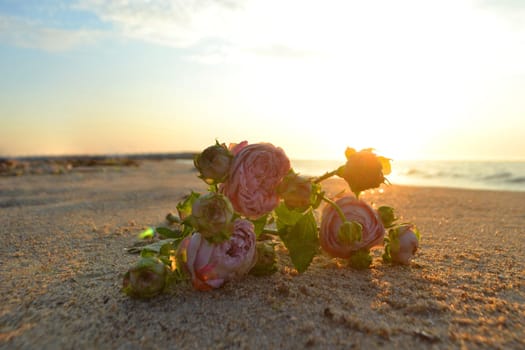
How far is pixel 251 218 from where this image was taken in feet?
4.27

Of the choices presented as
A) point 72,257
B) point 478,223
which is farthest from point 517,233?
point 72,257

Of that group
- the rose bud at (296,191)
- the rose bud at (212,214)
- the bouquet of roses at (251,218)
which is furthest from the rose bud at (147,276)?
the rose bud at (296,191)

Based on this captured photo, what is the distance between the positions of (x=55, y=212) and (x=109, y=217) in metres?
0.57

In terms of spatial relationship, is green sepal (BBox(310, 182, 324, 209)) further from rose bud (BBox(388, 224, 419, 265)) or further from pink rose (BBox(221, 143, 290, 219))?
rose bud (BBox(388, 224, 419, 265))

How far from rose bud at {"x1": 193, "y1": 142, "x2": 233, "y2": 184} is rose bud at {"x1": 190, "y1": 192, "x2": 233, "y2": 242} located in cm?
16

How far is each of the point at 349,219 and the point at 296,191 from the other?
314mm

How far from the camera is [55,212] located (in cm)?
342

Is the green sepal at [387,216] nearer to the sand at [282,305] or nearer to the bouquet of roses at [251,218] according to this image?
the bouquet of roses at [251,218]

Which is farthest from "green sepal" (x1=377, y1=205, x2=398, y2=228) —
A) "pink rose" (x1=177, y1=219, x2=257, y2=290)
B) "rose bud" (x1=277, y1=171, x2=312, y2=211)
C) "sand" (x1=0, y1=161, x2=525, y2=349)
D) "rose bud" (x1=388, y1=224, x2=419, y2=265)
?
"pink rose" (x1=177, y1=219, x2=257, y2=290)

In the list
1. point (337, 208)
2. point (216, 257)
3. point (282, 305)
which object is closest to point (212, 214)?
point (216, 257)

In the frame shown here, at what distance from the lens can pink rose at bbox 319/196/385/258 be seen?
141 centimetres

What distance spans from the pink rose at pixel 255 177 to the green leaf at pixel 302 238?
212 mm

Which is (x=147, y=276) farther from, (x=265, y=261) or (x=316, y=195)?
(x=316, y=195)

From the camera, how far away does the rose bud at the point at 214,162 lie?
1.22m
